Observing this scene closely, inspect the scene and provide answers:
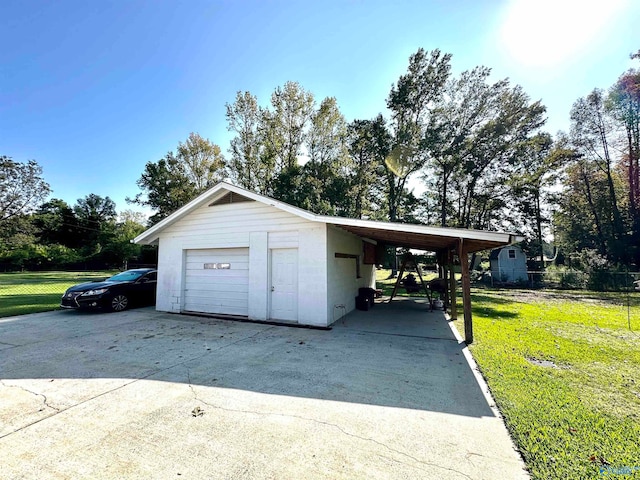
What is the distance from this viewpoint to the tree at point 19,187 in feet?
107

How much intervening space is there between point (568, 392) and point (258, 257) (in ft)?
22.4

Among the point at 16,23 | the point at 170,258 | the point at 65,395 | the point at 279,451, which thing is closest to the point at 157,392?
the point at 65,395

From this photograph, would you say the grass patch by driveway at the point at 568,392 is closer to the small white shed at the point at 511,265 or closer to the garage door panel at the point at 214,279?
the garage door panel at the point at 214,279

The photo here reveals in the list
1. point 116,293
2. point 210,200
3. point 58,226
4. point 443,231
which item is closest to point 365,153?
point 210,200

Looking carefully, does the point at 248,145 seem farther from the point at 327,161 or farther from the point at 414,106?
the point at 414,106

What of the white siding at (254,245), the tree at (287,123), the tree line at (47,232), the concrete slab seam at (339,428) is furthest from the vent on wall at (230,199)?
the tree line at (47,232)

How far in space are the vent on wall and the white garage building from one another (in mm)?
30

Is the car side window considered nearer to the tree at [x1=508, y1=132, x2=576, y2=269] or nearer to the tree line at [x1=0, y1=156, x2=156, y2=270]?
the tree line at [x1=0, y1=156, x2=156, y2=270]

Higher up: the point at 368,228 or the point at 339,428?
the point at 368,228

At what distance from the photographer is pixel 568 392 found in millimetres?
3742

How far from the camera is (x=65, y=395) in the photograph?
3590mm

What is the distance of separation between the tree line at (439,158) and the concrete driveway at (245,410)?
17258 millimetres

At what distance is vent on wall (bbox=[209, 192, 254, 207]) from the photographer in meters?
8.42

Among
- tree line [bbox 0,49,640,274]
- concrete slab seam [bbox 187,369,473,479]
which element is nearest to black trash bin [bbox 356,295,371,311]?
concrete slab seam [bbox 187,369,473,479]
